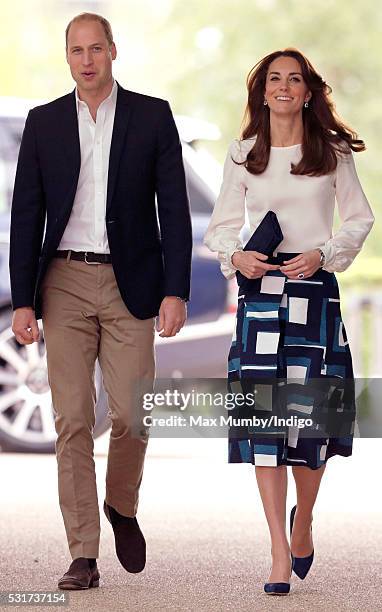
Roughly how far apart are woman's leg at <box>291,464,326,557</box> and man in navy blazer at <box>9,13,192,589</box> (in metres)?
0.61

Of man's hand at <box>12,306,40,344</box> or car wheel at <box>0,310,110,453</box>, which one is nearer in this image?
man's hand at <box>12,306,40,344</box>

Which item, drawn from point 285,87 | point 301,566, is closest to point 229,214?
point 285,87

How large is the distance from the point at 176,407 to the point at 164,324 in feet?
2.27

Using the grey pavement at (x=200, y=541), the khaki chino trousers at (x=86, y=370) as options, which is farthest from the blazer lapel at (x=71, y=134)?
the grey pavement at (x=200, y=541)

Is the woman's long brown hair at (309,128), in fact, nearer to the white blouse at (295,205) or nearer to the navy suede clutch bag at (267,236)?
the white blouse at (295,205)

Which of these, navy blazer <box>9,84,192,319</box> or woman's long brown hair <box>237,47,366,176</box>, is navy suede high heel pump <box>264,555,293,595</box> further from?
woman's long brown hair <box>237,47,366,176</box>

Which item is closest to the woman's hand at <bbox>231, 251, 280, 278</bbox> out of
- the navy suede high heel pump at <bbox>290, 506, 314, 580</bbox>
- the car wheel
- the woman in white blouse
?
the woman in white blouse

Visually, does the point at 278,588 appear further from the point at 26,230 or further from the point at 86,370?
the point at 26,230

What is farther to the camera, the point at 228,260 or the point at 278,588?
the point at 228,260

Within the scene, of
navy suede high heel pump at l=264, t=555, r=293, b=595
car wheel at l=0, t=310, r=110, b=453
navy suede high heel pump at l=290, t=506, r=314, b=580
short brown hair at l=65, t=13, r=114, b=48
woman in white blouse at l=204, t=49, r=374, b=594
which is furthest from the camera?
car wheel at l=0, t=310, r=110, b=453

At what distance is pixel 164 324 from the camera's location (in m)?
6.81

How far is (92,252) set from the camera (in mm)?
6859

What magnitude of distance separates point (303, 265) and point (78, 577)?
4.52ft

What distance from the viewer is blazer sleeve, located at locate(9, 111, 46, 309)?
684 cm
